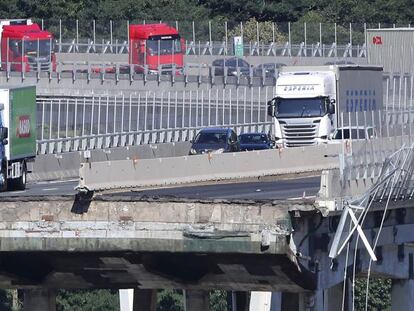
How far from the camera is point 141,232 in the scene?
41.3m

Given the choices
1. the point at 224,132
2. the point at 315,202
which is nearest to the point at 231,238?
the point at 315,202

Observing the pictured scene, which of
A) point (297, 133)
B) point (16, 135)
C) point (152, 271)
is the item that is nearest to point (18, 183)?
point (16, 135)

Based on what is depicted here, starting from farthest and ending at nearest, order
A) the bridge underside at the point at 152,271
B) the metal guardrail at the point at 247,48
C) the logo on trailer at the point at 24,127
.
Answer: the metal guardrail at the point at 247,48, the logo on trailer at the point at 24,127, the bridge underside at the point at 152,271

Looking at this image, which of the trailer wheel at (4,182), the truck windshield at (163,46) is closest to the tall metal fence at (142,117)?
the trailer wheel at (4,182)

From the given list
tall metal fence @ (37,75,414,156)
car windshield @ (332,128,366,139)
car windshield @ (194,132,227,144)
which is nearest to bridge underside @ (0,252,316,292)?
car windshield @ (332,128,366,139)

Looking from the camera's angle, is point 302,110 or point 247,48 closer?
point 302,110

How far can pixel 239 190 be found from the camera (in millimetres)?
50656

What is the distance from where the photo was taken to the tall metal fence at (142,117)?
7319 centimetres

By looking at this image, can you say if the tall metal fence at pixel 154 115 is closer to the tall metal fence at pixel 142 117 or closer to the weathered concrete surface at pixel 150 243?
the tall metal fence at pixel 142 117

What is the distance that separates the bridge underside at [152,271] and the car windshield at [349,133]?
10.4 m

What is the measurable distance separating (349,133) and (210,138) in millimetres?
12172

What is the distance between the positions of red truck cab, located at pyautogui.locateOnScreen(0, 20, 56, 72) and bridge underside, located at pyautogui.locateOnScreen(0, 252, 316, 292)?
51.6m

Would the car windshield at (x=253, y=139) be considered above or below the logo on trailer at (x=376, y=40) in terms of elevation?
below

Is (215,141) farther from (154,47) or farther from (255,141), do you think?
(154,47)
